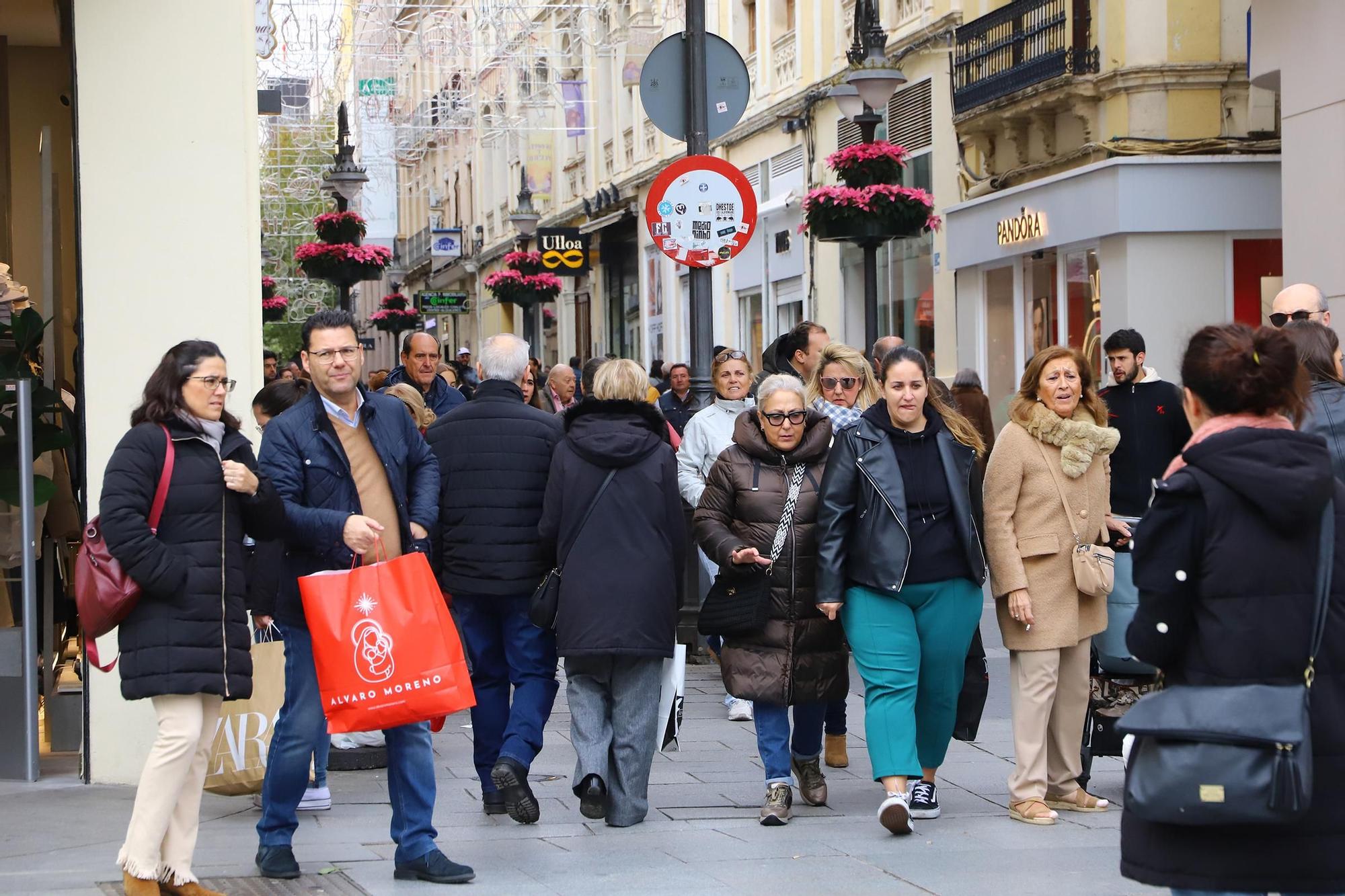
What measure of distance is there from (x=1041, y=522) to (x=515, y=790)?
7.82ft

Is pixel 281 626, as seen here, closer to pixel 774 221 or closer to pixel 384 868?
pixel 384 868

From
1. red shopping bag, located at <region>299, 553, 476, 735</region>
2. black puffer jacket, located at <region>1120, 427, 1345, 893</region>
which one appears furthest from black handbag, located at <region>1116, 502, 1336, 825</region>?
red shopping bag, located at <region>299, 553, 476, 735</region>

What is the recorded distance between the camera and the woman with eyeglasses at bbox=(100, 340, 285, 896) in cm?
574

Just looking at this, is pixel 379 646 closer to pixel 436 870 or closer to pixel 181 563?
pixel 181 563

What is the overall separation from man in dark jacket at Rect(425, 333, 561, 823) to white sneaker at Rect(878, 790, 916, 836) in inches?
56.1

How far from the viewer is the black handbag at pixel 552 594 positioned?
7219mm

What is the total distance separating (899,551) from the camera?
701 cm

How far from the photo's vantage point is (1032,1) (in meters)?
19.4

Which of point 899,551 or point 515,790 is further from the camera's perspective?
point 515,790

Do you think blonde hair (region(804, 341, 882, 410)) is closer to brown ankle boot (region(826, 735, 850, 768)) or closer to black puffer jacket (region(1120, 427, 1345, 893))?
brown ankle boot (region(826, 735, 850, 768))

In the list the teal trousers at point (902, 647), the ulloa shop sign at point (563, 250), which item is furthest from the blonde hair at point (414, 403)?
the ulloa shop sign at point (563, 250)

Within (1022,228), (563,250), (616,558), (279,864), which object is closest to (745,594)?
(616,558)

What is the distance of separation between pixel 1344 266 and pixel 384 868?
9382mm

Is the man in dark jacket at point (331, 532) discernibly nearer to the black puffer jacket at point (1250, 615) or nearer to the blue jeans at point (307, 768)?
the blue jeans at point (307, 768)
